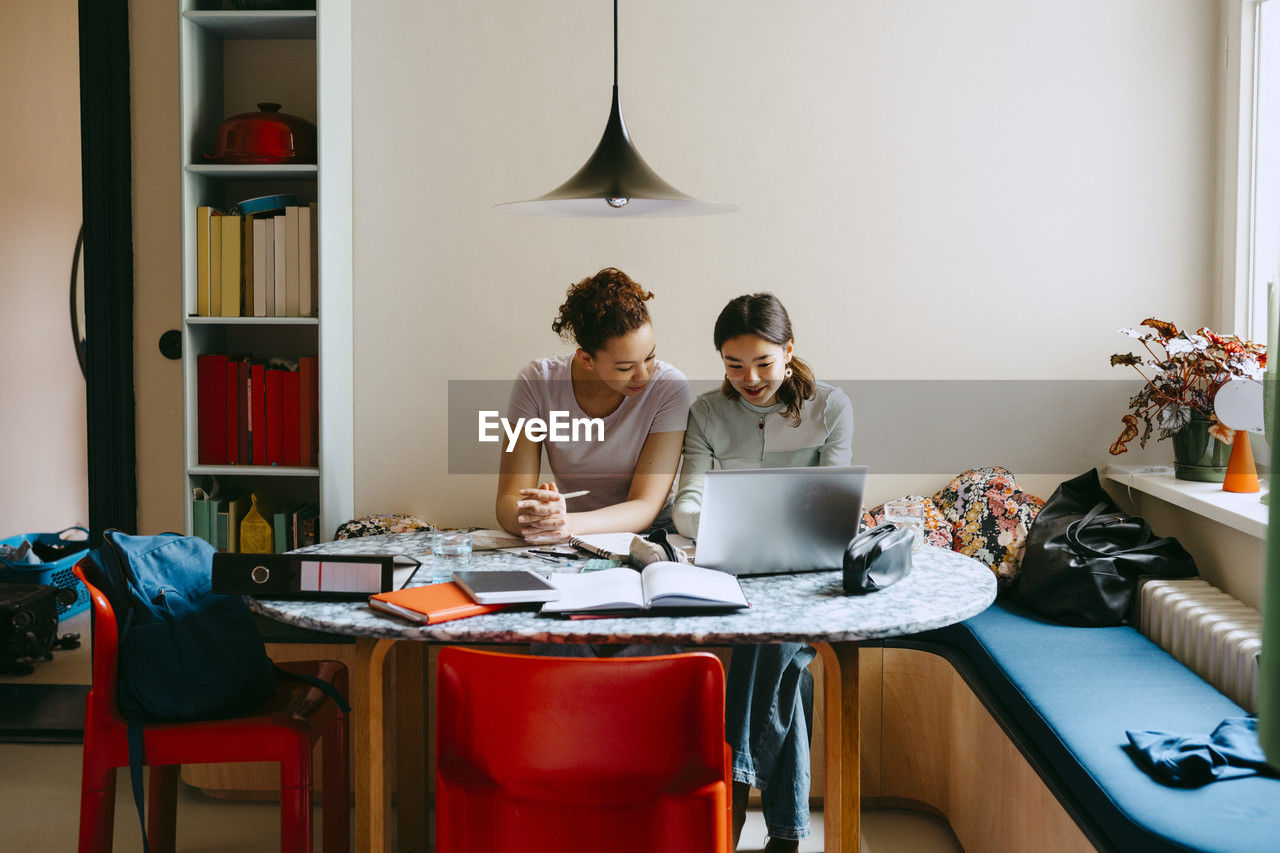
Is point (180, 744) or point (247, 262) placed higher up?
point (247, 262)

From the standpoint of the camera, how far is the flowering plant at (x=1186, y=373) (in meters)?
2.69

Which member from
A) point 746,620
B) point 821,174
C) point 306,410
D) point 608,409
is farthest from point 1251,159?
point 306,410

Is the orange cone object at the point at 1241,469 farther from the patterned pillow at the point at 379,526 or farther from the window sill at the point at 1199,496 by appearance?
the patterned pillow at the point at 379,526

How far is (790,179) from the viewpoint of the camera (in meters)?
3.21

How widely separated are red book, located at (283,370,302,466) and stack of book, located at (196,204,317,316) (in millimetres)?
203

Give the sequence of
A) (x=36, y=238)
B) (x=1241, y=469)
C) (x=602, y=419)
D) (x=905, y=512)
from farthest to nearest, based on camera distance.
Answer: (x=36, y=238), (x=905, y=512), (x=602, y=419), (x=1241, y=469)

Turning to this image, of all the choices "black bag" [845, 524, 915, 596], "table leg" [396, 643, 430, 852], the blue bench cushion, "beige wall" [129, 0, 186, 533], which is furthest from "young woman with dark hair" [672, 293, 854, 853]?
"beige wall" [129, 0, 186, 533]

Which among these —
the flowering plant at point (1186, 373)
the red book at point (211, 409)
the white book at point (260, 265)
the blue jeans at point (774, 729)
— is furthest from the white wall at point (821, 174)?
the blue jeans at point (774, 729)

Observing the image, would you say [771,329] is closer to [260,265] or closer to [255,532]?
[260,265]

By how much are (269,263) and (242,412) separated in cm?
46

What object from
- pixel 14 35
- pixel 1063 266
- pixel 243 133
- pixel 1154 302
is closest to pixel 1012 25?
pixel 1063 266

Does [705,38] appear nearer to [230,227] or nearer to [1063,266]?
[1063,266]

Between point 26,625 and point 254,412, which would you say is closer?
point 254,412

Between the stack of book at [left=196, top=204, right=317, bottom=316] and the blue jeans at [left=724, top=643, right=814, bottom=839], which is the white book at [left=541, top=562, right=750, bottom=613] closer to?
the blue jeans at [left=724, top=643, right=814, bottom=839]
